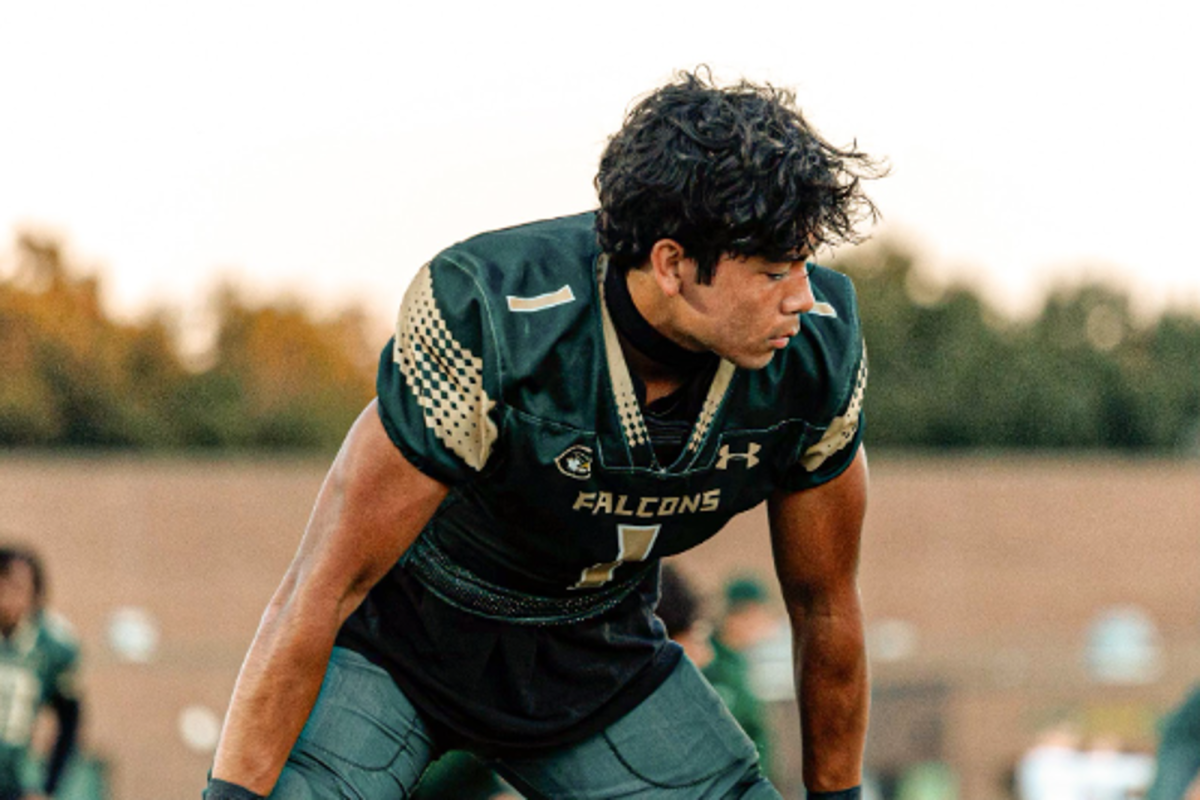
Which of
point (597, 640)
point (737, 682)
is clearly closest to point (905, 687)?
point (737, 682)

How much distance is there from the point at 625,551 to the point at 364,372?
130ft

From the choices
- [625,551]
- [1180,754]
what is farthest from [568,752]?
[1180,754]

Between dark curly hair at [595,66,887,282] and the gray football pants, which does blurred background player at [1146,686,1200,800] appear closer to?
the gray football pants

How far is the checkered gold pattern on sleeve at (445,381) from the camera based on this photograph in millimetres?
2795

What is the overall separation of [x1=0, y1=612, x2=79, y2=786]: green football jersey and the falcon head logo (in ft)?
21.2

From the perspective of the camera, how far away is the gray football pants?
303 cm

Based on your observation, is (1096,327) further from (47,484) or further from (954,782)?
(954,782)

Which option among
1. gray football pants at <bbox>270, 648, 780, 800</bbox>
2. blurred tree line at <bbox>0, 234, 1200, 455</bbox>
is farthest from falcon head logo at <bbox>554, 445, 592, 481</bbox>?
blurred tree line at <bbox>0, 234, 1200, 455</bbox>

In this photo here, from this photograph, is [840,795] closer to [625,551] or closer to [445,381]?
[625,551]

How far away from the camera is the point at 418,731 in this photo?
3.19 meters

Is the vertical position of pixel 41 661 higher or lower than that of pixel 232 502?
higher

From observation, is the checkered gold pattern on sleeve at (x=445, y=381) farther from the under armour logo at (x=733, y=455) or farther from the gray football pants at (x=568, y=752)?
the gray football pants at (x=568, y=752)

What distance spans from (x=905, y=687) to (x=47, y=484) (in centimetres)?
2202

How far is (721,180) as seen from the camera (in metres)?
2.79
